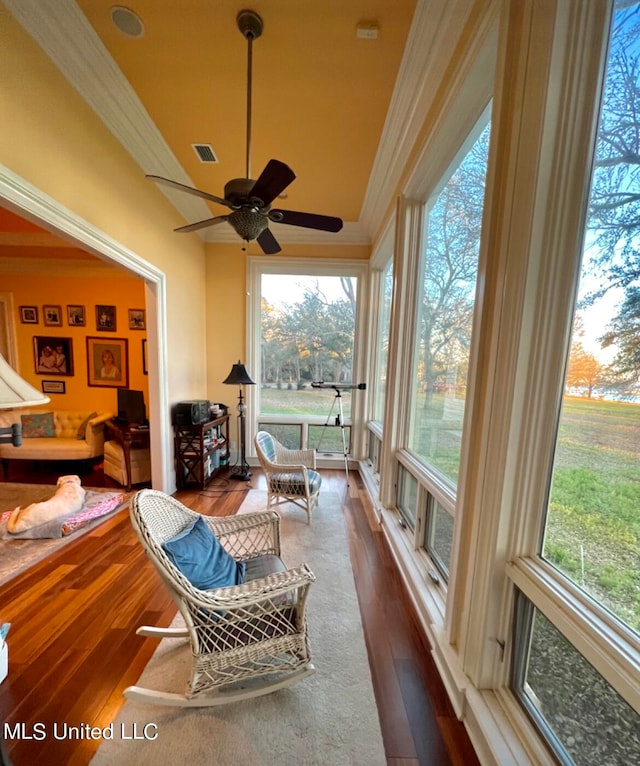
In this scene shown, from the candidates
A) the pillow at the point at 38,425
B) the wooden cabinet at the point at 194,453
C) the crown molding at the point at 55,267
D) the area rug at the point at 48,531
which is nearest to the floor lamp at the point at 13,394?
the area rug at the point at 48,531

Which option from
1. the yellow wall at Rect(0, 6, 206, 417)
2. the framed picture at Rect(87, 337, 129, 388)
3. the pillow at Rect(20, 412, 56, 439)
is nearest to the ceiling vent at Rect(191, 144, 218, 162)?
the yellow wall at Rect(0, 6, 206, 417)

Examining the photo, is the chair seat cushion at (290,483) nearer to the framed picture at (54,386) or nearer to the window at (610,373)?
the window at (610,373)

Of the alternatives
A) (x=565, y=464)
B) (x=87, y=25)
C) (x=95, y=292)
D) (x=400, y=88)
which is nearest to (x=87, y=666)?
(x=565, y=464)

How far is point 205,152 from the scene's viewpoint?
8.57ft

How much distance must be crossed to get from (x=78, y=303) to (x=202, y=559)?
4591 millimetres

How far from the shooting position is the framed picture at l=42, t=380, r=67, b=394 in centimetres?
438

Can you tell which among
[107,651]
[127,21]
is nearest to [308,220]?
[127,21]

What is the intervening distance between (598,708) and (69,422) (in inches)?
219

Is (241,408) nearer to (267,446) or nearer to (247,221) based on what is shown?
(267,446)

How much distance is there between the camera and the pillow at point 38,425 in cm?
404

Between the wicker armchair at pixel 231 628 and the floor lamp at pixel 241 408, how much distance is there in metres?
2.29

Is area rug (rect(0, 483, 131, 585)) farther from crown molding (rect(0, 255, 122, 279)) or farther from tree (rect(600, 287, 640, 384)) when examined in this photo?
tree (rect(600, 287, 640, 384))

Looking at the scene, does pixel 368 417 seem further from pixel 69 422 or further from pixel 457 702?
pixel 69 422

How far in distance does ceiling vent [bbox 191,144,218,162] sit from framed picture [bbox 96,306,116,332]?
2655 mm
